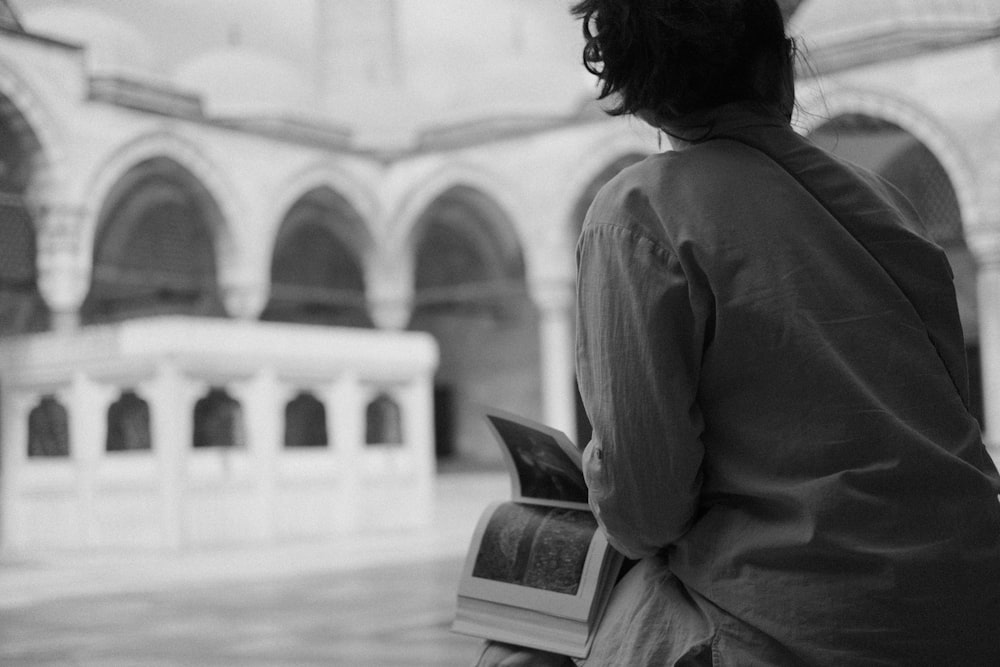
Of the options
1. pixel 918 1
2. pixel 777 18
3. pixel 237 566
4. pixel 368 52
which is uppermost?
pixel 368 52

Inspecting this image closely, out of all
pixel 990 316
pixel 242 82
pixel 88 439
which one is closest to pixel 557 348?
pixel 990 316

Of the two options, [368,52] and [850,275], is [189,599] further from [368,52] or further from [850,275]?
[368,52]

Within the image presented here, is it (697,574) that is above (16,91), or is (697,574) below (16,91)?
below

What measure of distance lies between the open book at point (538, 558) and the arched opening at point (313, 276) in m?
16.6

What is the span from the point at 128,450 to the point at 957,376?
6571 mm

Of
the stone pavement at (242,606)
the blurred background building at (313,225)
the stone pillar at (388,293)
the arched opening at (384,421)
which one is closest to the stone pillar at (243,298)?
the blurred background building at (313,225)

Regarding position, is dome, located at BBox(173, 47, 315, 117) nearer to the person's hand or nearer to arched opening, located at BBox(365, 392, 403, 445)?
arched opening, located at BBox(365, 392, 403, 445)

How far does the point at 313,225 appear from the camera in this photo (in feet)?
62.6

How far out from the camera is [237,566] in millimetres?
6145

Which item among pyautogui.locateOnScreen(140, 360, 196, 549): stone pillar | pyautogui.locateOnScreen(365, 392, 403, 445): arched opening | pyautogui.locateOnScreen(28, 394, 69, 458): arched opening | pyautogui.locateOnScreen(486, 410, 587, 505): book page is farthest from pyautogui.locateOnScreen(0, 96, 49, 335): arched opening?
pyautogui.locateOnScreen(486, 410, 587, 505): book page

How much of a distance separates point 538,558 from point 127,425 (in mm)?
6377

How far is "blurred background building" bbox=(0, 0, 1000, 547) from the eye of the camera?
7.15 metres

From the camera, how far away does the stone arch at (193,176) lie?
13.1 m

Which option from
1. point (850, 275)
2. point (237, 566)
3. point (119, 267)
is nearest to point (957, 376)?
point (850, 275)
